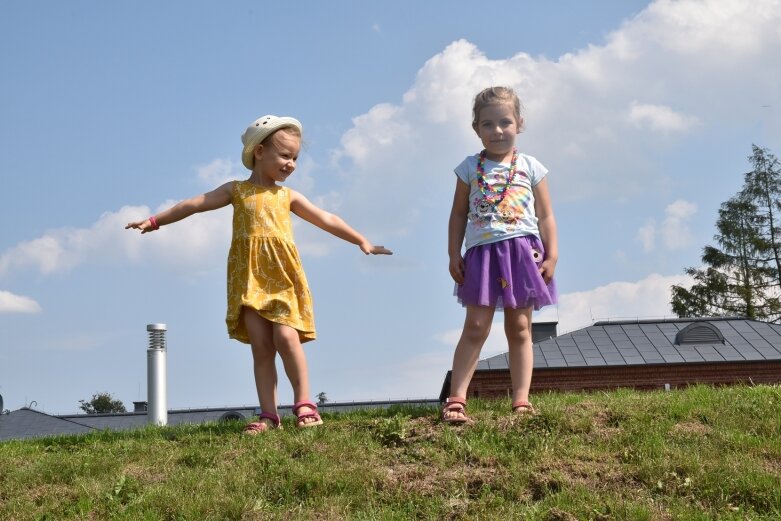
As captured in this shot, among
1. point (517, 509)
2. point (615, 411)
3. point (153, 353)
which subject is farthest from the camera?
point (153, 353)

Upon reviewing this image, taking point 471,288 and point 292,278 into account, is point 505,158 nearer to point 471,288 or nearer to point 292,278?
point 471,288

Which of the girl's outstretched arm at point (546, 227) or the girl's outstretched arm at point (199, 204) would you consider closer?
the girl's outstretched arm at point (546, 227)

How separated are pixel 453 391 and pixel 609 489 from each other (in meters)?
1.67

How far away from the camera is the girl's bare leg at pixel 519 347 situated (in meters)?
7.04

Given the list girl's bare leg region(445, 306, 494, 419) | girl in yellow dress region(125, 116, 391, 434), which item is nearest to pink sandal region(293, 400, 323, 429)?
girl in yellow dress region(125, 116, 391, 434)

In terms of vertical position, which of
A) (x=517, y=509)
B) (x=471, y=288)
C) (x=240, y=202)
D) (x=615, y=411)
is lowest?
(x=517, y=509)

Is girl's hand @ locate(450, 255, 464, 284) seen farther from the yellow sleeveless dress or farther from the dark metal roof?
the dark metal roof

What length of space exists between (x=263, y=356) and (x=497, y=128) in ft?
8.28

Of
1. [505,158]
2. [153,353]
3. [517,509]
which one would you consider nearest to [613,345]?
[153,353]

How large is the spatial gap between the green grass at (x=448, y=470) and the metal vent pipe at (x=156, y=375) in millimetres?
8419

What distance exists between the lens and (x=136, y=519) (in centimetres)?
554

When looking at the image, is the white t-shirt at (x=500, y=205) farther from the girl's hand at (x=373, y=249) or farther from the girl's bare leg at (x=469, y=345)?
the girl's hand at (x=373, y=249)

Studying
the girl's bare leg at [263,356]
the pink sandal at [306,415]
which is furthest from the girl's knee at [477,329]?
the girl's bare leg at [263,356]

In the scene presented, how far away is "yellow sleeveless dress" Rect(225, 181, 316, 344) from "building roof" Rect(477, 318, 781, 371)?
19.1m
